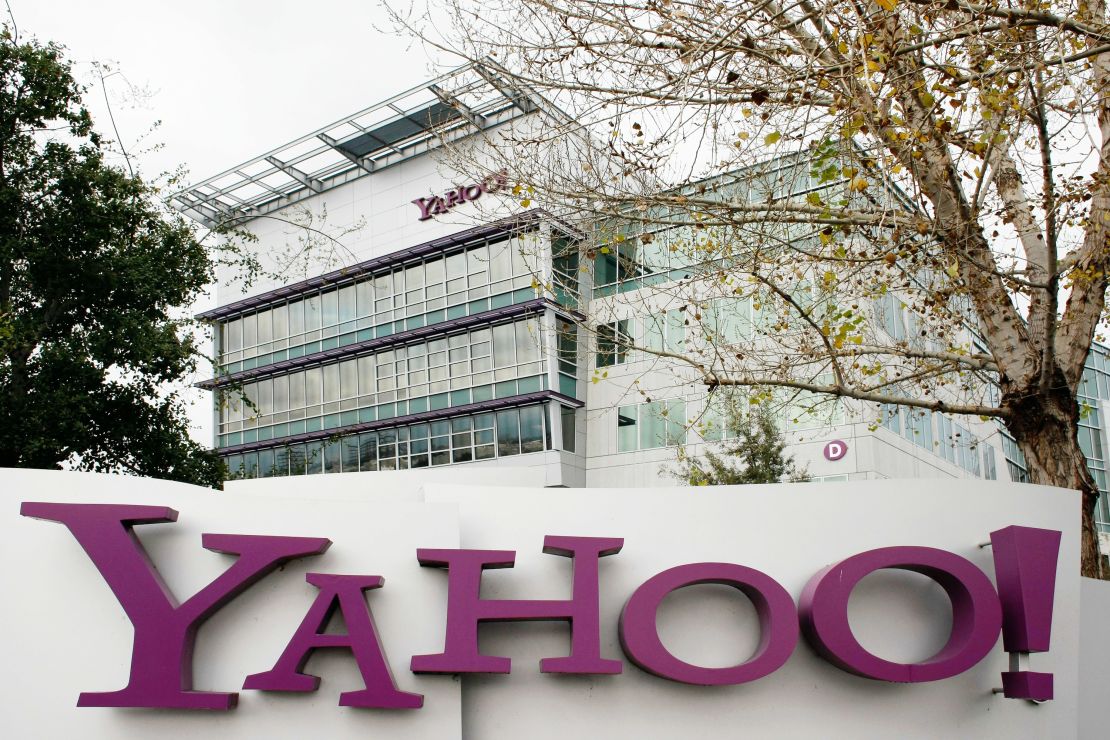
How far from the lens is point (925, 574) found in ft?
23.1

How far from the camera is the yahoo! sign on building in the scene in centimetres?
629

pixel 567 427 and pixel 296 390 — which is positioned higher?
pixel 296 390

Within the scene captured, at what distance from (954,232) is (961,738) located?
165 inches

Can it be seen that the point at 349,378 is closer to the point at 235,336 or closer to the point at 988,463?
the point at 235,336

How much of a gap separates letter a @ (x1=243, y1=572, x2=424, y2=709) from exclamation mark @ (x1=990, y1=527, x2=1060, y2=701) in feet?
13.3

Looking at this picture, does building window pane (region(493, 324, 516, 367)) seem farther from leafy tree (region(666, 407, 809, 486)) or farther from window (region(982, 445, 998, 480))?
window (region(982, 445, 998, 480))

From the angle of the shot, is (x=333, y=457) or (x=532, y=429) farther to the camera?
(x=333, y=457)

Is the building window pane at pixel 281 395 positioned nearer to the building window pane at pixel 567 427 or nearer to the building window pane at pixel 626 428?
the building window pane at pixel 567 427

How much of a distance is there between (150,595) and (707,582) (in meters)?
3.66

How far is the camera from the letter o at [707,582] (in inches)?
261

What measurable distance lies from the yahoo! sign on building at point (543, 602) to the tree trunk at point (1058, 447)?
5.21ft

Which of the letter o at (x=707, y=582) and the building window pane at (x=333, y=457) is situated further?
the building window pane at (x=333, y=457)

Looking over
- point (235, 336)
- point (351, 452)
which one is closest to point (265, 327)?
point (235, 336)

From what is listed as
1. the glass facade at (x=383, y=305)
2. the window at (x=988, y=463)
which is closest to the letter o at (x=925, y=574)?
the glass facade at (x=383, y=305)
